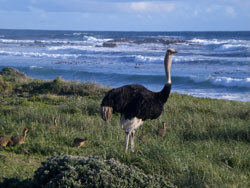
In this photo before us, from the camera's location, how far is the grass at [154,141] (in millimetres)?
5371

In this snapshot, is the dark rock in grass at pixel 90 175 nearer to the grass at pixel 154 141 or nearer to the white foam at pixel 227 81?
the grass at pixel 154 141

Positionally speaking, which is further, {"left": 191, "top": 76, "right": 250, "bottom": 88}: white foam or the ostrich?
{"left": 191, "top": 76, "right": 250, "bottom": 88}: white foam

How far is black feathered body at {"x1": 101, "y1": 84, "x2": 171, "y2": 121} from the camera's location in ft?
20.8

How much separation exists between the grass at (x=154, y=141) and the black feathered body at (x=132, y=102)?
46 cm

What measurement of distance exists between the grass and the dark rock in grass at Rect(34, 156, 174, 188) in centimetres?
53

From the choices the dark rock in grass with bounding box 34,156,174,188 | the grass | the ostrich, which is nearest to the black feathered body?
the ostrich

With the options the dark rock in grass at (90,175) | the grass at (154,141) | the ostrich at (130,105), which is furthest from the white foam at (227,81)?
the dark rock in grass at (90,175)

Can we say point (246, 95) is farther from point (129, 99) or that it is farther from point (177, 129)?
point (129, 99)

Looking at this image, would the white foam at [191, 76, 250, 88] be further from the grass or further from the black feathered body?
the black feathered body

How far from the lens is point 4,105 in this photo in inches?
444

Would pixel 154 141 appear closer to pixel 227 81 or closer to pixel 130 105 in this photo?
pixel 130 105

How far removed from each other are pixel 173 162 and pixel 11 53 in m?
39.7

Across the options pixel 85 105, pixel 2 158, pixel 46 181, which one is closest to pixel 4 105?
pixel 85 105

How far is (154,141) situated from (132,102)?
26.4 inches
